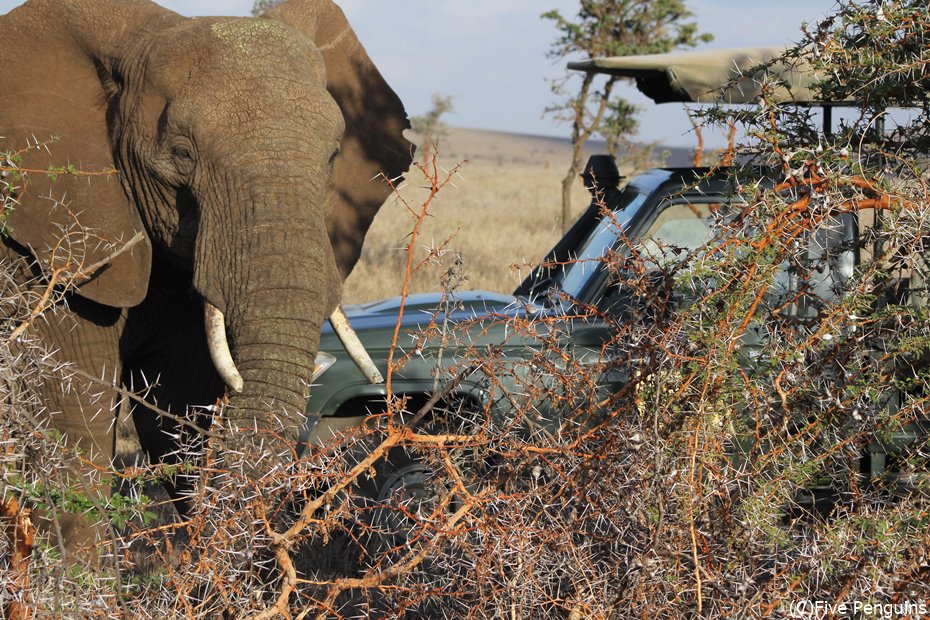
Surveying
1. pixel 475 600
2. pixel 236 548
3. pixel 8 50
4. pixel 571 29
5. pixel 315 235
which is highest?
pixel 571 29

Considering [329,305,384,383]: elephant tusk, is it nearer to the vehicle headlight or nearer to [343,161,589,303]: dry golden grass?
[343,161,589,303]: dry golden grass

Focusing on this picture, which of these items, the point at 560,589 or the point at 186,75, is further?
the point at 186,75

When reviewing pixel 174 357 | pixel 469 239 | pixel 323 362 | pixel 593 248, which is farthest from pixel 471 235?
pixel 174 357

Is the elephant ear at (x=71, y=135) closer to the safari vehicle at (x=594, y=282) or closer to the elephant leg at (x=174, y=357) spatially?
the elephant leg at (x=174, y=357)

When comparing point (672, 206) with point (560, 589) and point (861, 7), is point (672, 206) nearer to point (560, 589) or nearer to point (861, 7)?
point (861, 7)

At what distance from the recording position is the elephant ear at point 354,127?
16.6ft

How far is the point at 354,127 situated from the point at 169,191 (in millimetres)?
1345

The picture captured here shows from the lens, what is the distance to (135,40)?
4273mm

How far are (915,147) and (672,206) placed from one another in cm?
213

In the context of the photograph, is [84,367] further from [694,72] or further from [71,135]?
[694,72]

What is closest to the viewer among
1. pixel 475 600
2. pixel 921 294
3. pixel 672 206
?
pixel 475 600

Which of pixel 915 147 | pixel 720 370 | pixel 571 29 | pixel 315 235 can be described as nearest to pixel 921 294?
pixel 915 147

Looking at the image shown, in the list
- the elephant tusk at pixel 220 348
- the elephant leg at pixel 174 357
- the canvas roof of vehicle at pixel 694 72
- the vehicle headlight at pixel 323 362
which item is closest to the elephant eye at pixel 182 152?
the elephant tusk at pixel 220 348

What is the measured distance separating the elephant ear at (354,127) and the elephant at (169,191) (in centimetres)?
49
